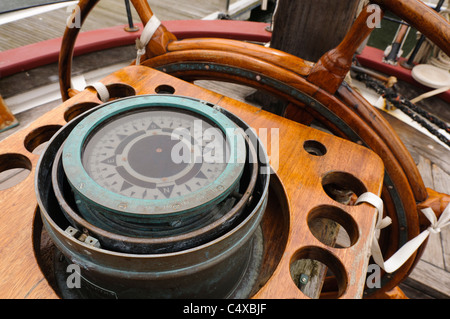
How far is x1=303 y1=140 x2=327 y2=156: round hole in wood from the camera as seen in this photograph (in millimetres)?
1586

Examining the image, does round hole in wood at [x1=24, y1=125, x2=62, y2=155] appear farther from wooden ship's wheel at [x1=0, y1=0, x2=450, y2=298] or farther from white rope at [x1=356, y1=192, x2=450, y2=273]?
white rope at [x1=356, y1=192, x2=450, y2=273]

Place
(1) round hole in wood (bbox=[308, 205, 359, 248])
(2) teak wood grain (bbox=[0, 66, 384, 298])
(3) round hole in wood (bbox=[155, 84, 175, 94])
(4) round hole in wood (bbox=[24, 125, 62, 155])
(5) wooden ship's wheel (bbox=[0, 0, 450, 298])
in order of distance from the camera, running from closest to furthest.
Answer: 1. (5) wooden ship's wheel (bbox=[0, 0, 450, 298])
2. (2) teak wood grain (bbox=[0, 66, 384, 298])
3. (1) round hole in wood (bbox=[308, 205, 359, 248])
4. (4) round hole in wood (bbox=[24, 125, 62, 155])
5. (3) round hole in wood (bbox=[155, 84, 175, 94])

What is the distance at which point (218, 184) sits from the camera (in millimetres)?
1024

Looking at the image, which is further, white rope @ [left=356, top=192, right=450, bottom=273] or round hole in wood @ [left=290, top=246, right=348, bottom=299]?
white rope @ [left=356, top=192, right=450, bottom=273]

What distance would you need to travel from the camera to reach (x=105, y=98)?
1.71 metres

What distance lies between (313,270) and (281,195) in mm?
406

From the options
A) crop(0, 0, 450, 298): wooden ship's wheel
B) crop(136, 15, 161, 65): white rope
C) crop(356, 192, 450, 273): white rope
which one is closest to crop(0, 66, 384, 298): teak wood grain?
crop(0, 0, 450, 298): wooden ship's wheel

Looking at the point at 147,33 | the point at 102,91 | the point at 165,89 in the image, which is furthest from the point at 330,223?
the point at 147,33

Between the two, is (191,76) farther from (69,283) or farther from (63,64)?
(69,283)

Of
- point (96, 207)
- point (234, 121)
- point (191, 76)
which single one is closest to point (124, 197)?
point (96, 207)

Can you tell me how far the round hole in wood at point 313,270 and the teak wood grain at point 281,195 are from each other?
0.06 ft

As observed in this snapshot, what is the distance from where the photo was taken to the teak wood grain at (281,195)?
3.61ft

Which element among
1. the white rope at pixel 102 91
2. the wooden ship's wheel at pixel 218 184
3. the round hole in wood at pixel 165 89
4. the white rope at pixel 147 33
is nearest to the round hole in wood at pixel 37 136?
the wooden ship's wheel at pixel 218 184

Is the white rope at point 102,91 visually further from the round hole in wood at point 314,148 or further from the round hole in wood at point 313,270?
the round hole in wood at point 313,270
